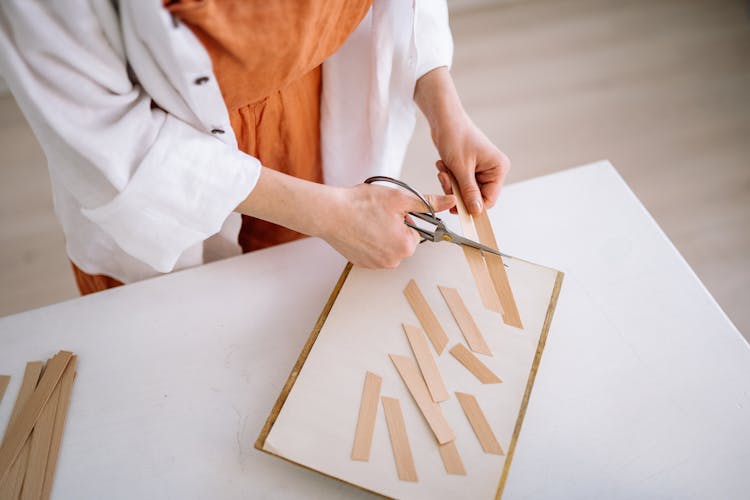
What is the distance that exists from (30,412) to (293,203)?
1.48 ft

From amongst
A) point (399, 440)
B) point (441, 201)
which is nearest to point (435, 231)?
point (441, 201)

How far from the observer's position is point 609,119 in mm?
2139

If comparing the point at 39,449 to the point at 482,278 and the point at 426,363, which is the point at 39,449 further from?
the point at 482,278

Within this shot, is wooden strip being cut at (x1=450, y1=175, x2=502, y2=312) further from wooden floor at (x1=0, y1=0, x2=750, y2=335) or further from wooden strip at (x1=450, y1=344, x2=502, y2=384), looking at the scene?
wooden floor at (x1=0, y1=0, x2=750, y2=335)

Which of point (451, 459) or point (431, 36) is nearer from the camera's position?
point (451, 459)

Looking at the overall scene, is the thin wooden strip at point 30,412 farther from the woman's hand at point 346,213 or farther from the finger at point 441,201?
the finger at point 441,201

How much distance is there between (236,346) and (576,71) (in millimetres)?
2118

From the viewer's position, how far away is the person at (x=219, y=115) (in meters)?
0.56

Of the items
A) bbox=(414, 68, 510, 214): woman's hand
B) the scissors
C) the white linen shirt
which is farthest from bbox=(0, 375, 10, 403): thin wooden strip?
bbox=(414, 68, 510, 214): woman's hand

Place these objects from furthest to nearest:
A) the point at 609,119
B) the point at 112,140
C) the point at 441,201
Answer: the point at 609,119 → the point at 441,201 → the point at 112,140

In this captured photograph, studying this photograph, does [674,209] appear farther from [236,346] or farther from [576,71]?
[236,346]

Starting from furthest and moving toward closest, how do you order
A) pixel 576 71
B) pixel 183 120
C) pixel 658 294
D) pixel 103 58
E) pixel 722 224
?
pixel 576 71, pixel 722 224, pixel 658 294, pixel 183 120, pixel 103 58

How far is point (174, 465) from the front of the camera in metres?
0.66

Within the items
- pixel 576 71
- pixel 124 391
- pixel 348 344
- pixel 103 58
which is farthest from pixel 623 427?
pixel 576 71
